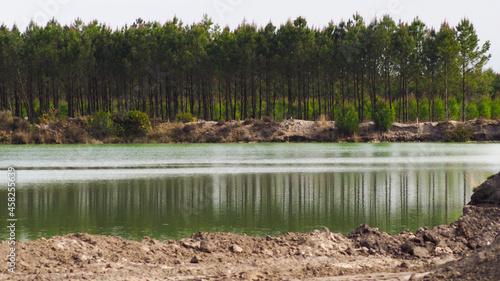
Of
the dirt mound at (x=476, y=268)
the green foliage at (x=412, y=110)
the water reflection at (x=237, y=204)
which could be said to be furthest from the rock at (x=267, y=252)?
the green foliage at (x=412, y=110)

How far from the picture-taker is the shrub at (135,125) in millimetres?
62906

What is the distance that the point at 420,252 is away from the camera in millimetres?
8477

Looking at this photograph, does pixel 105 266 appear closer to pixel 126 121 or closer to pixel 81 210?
pixel 81 210

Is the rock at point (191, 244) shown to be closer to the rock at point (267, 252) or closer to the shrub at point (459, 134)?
the rock at point (267, 252)

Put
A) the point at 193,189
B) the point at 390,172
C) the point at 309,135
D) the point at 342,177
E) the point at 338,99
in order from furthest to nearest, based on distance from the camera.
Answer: the point at 338,99 → the point at 309,135 → the point at 390,172 → the point at 342,177 → the point at 193,189

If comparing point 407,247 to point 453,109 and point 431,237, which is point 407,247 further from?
point 453,109

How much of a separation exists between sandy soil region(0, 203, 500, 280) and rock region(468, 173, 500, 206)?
158 cm

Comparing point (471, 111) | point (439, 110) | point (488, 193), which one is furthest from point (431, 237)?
point (471, 111)

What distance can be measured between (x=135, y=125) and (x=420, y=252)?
56662 mm

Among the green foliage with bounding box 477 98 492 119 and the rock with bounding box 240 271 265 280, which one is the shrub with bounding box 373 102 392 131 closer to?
the green foliage with bounding box 477 98 492 119

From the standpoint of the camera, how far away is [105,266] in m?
7.54

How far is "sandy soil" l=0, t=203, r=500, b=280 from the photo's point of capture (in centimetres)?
719

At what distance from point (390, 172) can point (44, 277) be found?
1966cm

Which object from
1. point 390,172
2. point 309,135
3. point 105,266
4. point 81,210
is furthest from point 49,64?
point 105,266
